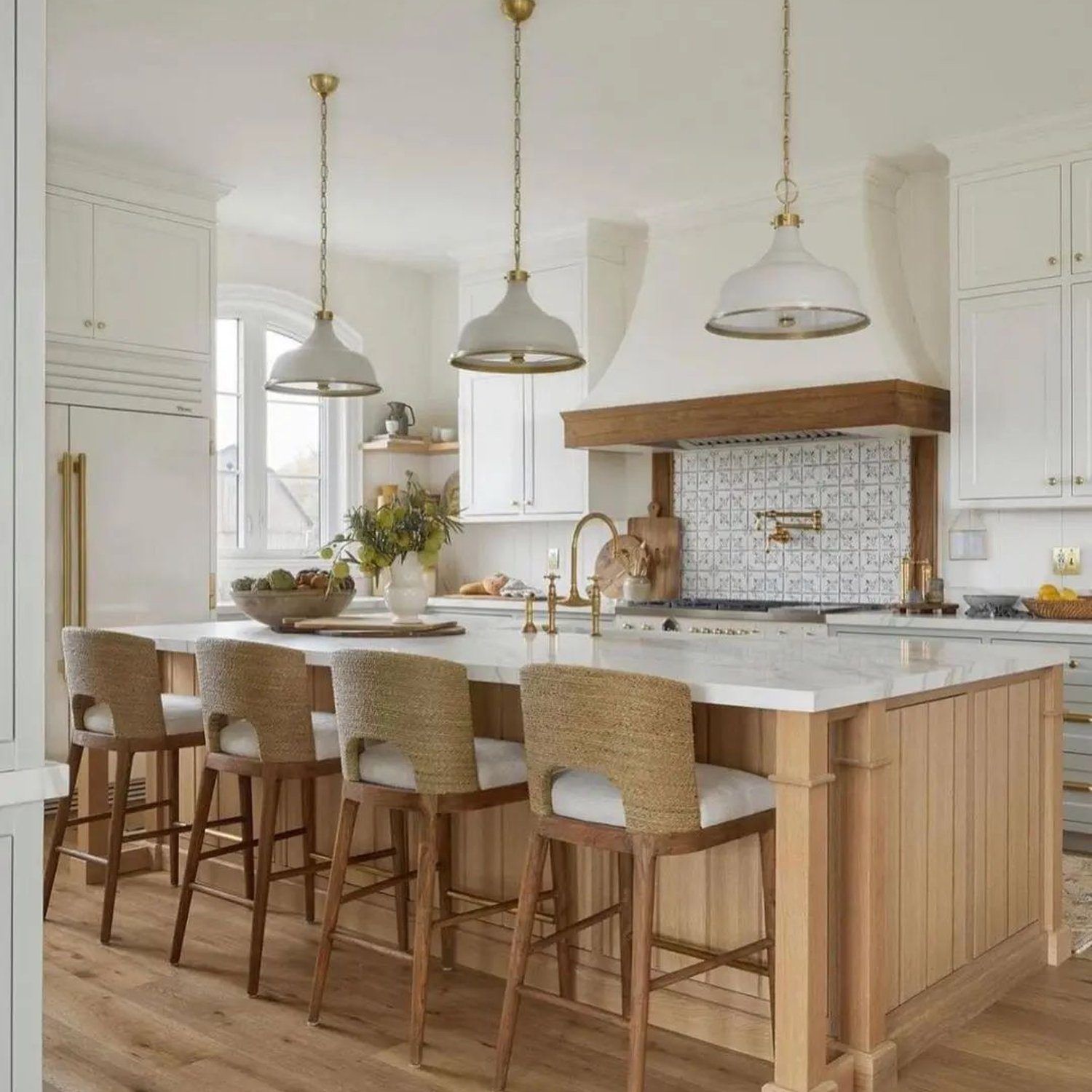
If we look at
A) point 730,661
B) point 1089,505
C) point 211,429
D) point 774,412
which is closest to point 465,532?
point 211,429

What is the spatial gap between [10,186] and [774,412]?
4032mm

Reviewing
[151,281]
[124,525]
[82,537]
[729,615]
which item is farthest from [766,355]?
[82,537]

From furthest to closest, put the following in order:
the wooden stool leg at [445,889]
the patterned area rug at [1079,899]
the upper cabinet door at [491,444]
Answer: the upper cabinet door at [491,444] → the patterned area rug at [1079,899] → the wooden stool leg at [445,889]

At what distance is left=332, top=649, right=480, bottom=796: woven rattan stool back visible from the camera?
2.86m

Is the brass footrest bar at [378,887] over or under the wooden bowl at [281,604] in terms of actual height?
under

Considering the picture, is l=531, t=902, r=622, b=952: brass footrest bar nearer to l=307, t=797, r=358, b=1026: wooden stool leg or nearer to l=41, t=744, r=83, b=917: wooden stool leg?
l=307, t=797, r=358, b=1026: wooden stool leg

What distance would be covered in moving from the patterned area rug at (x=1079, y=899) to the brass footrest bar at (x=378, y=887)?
1.89m

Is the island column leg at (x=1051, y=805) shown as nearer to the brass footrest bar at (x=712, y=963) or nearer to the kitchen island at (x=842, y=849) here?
the kitchen island at (x=842, y=849)

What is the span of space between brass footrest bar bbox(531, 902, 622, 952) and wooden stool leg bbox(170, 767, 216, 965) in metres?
1.12

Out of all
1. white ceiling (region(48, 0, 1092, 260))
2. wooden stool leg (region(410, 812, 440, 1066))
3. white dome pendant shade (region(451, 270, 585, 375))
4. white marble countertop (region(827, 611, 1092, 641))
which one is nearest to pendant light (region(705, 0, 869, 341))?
white dome pendant shade (region(451, 270, 585, 375))

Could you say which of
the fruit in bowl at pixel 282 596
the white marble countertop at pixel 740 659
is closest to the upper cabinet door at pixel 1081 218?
the white marble countertop at pixel 740 659

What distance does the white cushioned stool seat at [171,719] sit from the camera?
3.85m

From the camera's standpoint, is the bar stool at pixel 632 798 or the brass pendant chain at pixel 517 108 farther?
the brass pendant chain at pixel 517 108

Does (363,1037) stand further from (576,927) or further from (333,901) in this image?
(576,927)
